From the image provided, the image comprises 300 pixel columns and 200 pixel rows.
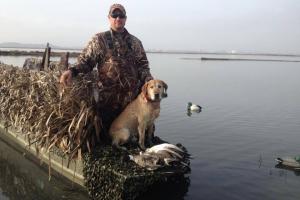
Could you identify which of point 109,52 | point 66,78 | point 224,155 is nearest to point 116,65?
point 109,52

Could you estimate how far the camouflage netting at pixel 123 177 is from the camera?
19.2ft

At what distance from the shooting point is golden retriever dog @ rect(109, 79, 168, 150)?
22.0 ft

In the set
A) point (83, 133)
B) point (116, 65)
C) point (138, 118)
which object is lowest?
point (83, 133)

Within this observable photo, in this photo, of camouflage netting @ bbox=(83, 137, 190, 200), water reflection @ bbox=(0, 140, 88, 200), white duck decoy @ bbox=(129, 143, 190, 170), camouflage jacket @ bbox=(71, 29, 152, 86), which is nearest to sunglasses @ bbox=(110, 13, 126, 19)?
camouflage jacket @ bbox=(71, 29, 152, 86)

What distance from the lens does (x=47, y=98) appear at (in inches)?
313

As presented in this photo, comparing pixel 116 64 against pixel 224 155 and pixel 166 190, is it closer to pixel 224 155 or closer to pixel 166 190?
pixel 166 190

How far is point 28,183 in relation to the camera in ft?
27.6

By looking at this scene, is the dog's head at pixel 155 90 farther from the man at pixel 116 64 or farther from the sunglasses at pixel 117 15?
the sunglasses at pixel 117 15

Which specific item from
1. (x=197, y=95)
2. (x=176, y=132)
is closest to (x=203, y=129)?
(x=176, y=132)

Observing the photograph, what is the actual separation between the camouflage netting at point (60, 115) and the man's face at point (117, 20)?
1.19 m

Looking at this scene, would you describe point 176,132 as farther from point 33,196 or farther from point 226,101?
point 226,101

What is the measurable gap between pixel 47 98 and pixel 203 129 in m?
6.86

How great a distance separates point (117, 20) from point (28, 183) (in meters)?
3.95

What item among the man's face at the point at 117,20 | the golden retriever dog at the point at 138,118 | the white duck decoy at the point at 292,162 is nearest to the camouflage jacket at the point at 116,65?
the man's face at the point at 117,20
